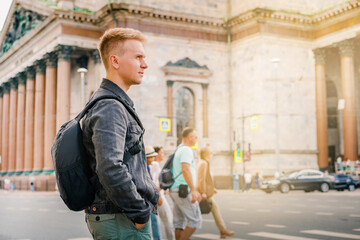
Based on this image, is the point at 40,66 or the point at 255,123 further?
the point at 40,66

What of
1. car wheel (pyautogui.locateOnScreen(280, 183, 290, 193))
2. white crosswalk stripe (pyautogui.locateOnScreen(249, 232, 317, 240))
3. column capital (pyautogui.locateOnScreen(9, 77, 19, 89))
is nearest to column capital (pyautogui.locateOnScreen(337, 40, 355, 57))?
car wheel (pyautogui.locateOnScreen(280, 183, 290, 193))

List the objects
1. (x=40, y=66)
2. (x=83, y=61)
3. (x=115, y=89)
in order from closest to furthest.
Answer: (x=115, y=89)
(x=83, y=61)
(x=40, y=66)

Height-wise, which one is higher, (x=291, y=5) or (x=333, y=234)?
(x=291, y=5)

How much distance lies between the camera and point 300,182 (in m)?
34.8

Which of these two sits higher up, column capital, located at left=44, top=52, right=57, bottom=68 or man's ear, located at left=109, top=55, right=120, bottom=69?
column capital, located at left=44, top=52, right=57, bottom=68

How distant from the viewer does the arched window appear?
4191cm

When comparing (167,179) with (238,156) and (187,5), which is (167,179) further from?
(187,5)

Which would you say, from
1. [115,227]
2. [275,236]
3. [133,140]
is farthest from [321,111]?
[115,227]

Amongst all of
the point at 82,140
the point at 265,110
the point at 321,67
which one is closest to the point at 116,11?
the point at 265,110

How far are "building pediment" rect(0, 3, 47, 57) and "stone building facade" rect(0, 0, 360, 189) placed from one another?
303 cm

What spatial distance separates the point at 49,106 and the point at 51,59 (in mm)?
3807

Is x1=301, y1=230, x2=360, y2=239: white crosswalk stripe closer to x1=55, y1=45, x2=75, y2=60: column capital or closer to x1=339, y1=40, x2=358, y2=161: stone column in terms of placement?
x1=339, y1=40, x2=358, y2=161: stone column

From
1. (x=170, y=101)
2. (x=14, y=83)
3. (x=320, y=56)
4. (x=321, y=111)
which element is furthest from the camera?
(x=14, y=83)

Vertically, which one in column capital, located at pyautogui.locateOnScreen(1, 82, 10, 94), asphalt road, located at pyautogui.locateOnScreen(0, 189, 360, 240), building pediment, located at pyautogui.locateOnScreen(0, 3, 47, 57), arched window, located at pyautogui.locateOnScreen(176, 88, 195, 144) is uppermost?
building pediment, located at pyautogui.locateOnScreen(0, 3, 47, 57)
